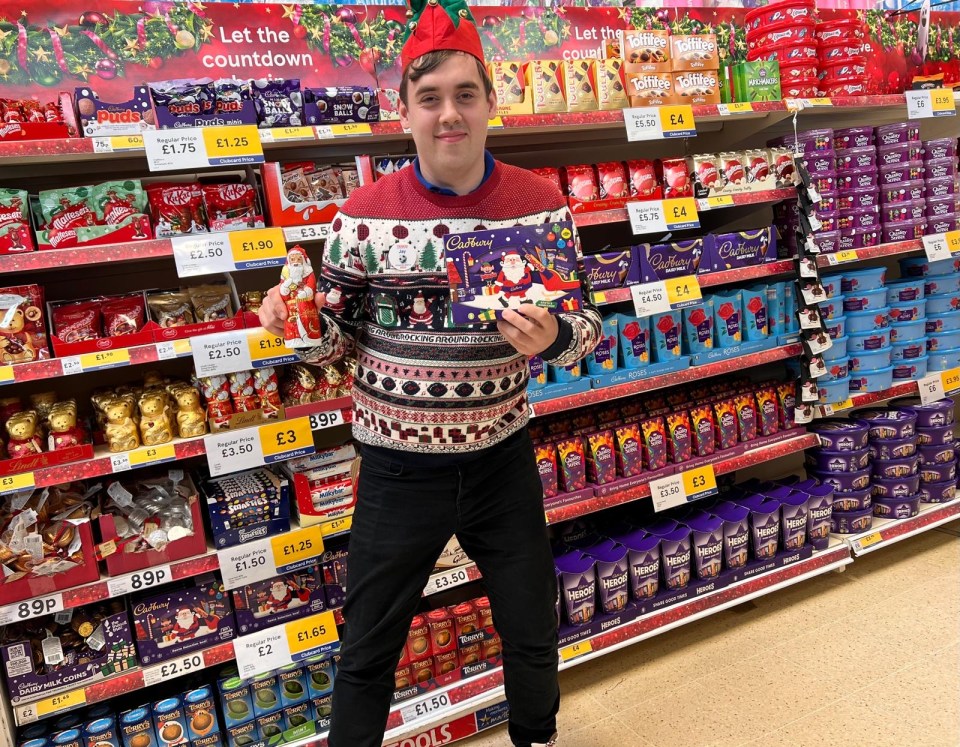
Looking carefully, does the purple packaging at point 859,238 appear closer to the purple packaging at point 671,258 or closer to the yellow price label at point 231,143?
the purple packaging at point 671,258

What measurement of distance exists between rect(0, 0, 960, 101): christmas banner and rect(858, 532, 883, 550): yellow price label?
6.89ft

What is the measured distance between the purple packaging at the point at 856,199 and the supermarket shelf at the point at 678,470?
0.97m

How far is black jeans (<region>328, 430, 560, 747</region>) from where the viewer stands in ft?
5.15

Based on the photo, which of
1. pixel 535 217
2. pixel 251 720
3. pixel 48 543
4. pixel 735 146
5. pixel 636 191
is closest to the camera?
pixel 535 217

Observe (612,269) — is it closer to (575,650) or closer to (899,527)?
(575,650)

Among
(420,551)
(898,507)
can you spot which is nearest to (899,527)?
(898,507)

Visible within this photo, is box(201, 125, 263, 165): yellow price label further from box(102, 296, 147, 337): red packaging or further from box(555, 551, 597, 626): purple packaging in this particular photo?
box(555, 551, 597, 626): purple packaging

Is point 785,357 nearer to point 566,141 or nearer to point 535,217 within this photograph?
point 566,141

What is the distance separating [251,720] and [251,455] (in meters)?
0.86

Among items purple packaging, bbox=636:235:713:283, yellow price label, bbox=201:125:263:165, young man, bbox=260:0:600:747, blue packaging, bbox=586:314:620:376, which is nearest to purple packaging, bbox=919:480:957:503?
purple packaging, bbox=636:235:713:283

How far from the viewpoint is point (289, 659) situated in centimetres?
209

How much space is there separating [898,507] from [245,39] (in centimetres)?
329

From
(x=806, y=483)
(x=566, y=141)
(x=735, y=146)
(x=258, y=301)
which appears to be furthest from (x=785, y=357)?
(x=258, y=301)

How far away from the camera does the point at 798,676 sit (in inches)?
92.0
